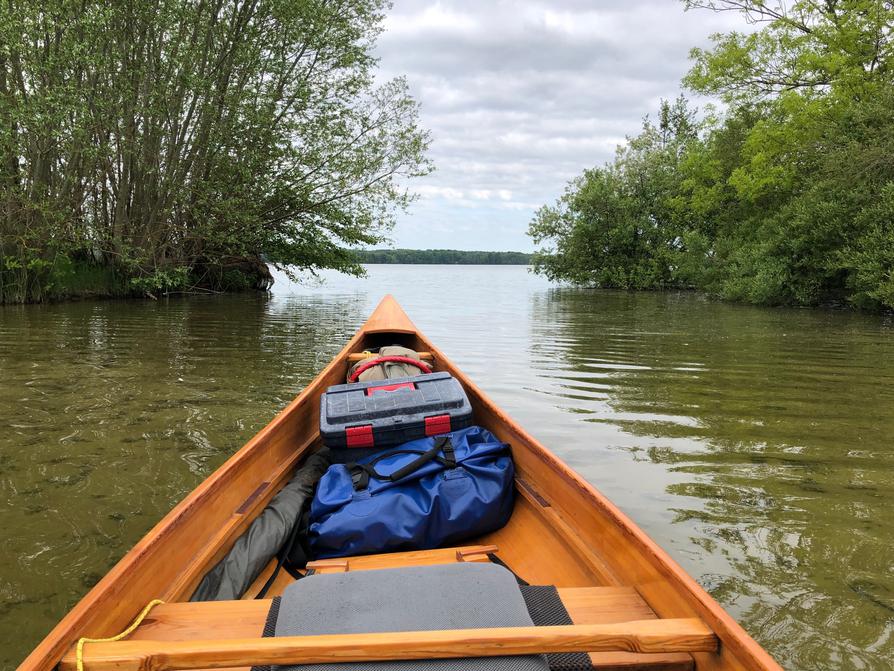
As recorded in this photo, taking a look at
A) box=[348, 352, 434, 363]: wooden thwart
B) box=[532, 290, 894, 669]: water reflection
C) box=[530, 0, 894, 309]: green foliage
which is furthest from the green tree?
box=[348, 352, 434, 363]: wooden thwart

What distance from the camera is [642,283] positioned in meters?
27.0

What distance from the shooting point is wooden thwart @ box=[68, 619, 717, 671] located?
133cm

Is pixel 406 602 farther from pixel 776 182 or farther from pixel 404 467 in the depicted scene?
pixel 776 182

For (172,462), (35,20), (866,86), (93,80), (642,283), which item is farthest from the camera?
(642,283)

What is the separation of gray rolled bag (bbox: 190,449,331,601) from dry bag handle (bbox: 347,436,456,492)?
256 millimetres

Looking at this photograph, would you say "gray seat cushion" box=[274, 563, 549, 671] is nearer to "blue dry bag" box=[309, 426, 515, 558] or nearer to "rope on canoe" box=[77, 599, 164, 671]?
"rope on canoe" box=[77, 599, 164, 671]

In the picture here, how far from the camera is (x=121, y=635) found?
1.55 m

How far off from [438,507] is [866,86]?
20276 millimetres

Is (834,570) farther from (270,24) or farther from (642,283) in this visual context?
(642,283)

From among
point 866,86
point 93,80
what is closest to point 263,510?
point 93,80

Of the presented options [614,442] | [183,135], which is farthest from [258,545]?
[183,135]

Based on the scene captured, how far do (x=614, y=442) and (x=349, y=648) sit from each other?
131 inches

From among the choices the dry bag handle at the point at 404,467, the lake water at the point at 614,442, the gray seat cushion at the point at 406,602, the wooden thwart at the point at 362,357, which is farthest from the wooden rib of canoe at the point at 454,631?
the wooden thwart at the point at 362,357

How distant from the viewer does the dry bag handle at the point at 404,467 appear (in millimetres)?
2758
